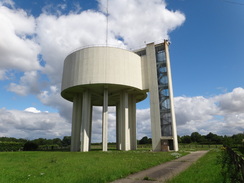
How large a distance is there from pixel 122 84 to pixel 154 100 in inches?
254

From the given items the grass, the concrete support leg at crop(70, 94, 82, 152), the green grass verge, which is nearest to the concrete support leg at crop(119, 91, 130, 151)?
the concrete support leg at crop(70, 94, 82, 152)

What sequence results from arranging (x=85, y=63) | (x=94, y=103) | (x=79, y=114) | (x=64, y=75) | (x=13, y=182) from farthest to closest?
1. (x=94, y=103)
2. (x=79, y=114)
3. (x=64, y=75)
4. (x=85, y=63)
5. (x=13, y=182)

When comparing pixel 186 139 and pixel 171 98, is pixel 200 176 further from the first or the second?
pixel 186 139

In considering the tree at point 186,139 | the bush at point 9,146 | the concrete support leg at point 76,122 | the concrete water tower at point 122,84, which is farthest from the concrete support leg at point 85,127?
the tree at point 186,139

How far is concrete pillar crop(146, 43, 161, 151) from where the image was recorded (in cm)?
3212

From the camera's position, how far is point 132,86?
3203cm

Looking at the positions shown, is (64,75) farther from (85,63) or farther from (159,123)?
(159,123)

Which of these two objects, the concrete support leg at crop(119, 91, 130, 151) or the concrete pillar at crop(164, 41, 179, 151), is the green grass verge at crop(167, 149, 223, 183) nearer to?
the concrete pillar at crop(164, 41, 179, 151)

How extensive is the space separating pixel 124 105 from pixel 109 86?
4.21 meters

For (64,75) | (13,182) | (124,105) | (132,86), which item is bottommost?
(13,182)

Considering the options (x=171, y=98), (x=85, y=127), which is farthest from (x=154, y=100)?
(x=85, y=127)

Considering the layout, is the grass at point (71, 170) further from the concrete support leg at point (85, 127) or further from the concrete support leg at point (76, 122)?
the concrete support leg at point (76, 122)

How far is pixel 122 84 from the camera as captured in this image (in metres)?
31.0

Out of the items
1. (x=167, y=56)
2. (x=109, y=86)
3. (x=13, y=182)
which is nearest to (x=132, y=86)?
(x=109, y=86)
